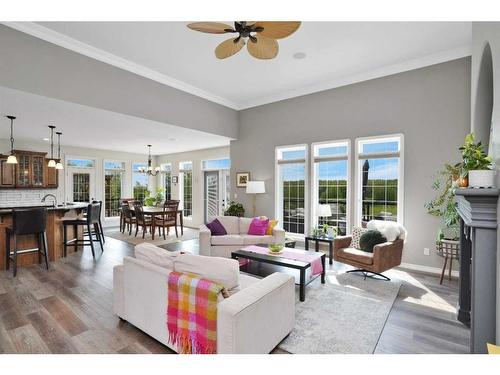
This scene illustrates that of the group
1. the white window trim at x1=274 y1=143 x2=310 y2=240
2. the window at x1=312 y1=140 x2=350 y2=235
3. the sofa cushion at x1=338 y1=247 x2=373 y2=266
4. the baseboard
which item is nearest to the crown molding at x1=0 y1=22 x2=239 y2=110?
the white window trim at x1=274 y1=143 x2=310 y2=240

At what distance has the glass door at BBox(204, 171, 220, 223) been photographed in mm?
8323

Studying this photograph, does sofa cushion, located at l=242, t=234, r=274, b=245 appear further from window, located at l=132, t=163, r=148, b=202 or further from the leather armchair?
window, located at l=132, t=163, r=148, b=202

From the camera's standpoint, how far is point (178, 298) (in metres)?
1.90

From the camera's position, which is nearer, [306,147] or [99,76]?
[99,76]

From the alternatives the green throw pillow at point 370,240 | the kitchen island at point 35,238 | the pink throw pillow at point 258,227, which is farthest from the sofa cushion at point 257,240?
the kitchen island at point 35,238

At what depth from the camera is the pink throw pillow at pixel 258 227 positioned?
490 centimetres

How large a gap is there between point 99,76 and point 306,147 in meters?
4.02

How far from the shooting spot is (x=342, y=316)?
8.77 ft

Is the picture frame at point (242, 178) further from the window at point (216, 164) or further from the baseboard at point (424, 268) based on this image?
the baseboard at point (424, 268)

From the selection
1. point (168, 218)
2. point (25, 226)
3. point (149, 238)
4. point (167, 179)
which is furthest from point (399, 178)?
point (167, 179)

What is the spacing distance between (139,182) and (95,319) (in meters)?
7.79

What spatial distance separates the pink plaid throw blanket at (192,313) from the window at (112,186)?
8.10 meters
